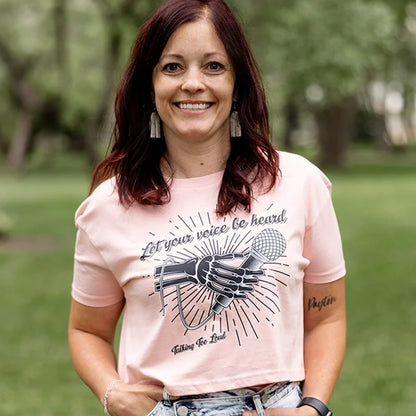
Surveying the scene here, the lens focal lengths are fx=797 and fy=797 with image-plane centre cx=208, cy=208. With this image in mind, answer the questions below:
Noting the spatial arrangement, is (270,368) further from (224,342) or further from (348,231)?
(348,231)

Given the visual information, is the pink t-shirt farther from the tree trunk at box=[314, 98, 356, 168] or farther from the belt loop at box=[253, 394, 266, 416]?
the tree trunk at box=[314, 98, 356, 168]

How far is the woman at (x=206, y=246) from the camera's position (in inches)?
78.5

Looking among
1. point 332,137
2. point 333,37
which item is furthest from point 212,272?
point 332,137

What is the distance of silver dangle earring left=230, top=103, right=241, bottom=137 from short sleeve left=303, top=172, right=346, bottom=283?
253 mm

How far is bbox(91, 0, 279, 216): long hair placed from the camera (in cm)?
206

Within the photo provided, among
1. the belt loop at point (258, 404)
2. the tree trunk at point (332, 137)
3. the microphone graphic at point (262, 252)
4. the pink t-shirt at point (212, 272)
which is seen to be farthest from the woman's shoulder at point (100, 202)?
the tree trunk at point (332, 137)

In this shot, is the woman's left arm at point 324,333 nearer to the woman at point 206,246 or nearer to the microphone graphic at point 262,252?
the woman at point 206,246

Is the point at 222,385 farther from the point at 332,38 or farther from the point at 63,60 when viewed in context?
the point at 63,60

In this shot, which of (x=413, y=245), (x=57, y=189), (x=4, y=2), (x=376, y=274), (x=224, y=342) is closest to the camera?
(x=224, y=342)

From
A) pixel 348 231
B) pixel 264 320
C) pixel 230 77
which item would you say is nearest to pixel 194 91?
pixel 230 77

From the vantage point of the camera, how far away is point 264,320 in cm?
200

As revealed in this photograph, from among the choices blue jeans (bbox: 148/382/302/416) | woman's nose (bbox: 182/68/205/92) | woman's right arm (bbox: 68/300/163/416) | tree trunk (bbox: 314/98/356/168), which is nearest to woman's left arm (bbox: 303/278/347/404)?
blue jeans (bbox: 148/382/302/416)

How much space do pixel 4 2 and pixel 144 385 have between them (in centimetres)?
2005

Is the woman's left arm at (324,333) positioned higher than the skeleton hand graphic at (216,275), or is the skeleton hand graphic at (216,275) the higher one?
the skeleton hand graphic at (216,275)
